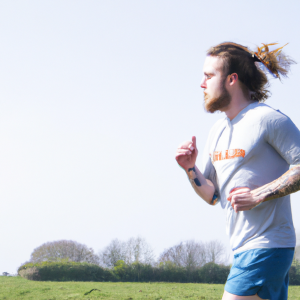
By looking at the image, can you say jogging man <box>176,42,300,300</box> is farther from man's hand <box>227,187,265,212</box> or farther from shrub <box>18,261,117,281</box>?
shrub <box>18,261,117,281</box>

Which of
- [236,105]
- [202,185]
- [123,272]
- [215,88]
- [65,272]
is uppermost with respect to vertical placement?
[215,88]

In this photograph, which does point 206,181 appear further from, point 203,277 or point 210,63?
point 203,277

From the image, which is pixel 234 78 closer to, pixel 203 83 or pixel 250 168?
pixel 203 83

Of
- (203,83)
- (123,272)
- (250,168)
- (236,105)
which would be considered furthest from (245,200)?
(123,272)

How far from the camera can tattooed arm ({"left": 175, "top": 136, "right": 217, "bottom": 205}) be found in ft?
8.30

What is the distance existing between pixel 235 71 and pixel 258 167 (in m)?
0.76

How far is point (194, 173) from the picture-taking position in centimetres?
258

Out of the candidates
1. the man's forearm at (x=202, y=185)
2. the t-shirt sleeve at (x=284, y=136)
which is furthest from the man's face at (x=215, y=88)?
the man's forearm at (x=202, y=185)

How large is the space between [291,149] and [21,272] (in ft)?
68.7

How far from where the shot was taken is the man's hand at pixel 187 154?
98.7 inches

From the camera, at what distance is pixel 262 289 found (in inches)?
80.8

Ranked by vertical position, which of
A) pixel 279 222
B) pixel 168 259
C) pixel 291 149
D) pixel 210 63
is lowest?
pixel 168 259

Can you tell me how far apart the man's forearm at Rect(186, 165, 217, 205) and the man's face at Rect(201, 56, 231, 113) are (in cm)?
50

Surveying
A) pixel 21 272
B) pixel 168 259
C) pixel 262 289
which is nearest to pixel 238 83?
pixel 262 289
